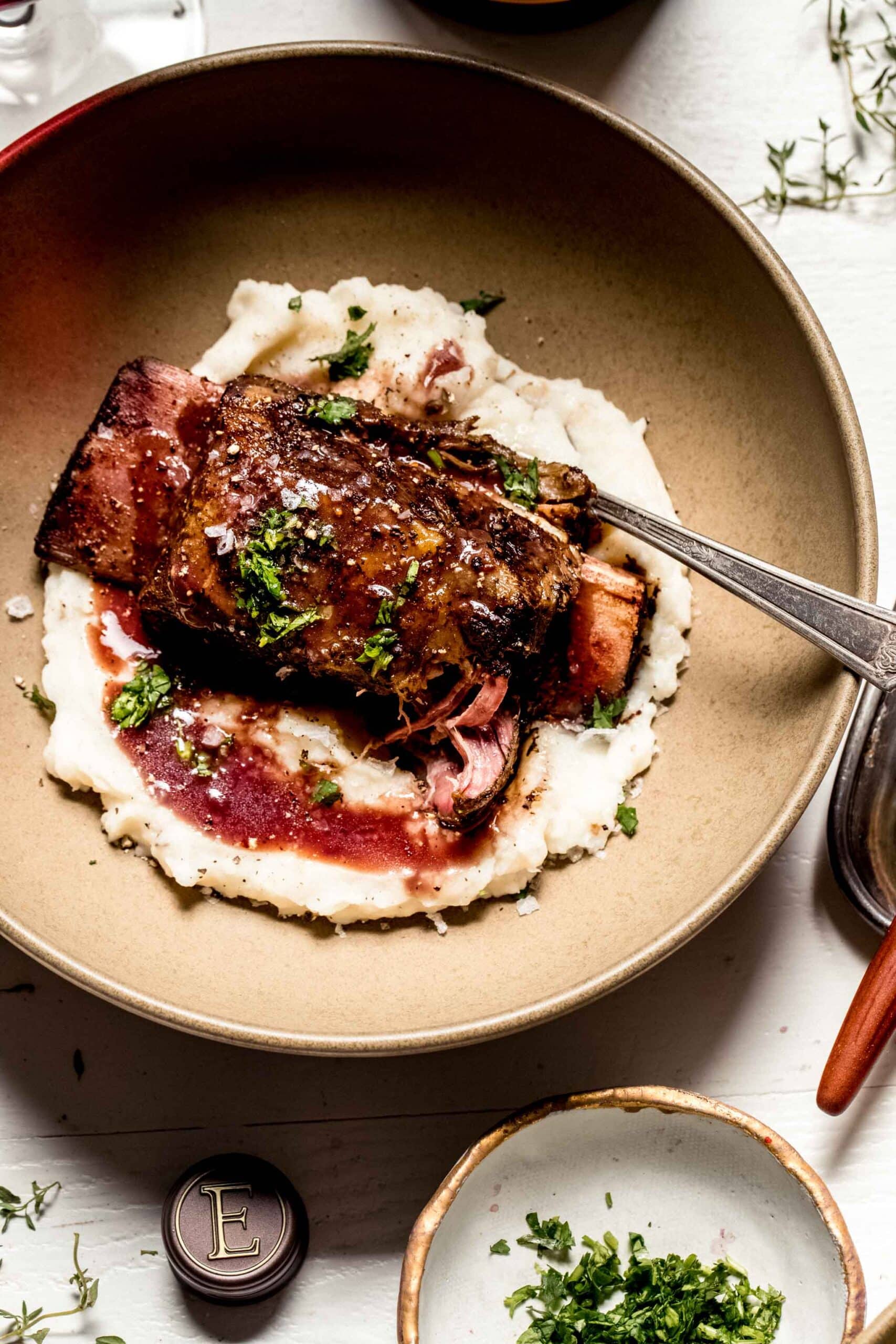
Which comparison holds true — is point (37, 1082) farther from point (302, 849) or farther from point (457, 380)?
point (457, 380)

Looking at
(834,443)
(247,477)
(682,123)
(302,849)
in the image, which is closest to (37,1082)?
(302,849)

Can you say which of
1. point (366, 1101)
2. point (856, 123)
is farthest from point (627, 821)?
point (856, 123)

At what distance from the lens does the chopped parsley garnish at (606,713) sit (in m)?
4.91

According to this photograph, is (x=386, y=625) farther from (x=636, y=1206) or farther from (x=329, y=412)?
(x=636, y=1206)

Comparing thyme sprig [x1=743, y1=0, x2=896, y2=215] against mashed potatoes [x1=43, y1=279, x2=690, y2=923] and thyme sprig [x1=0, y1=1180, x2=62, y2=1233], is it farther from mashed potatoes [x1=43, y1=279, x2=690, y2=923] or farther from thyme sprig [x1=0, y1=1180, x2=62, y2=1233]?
thyme sprig [x1=0, y1=1180, x2=62, y2=1233]

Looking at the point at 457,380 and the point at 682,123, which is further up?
the point at 682,123

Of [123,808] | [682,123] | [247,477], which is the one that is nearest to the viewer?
[247,477]

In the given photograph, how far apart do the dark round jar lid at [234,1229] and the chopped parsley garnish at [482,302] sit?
395cm

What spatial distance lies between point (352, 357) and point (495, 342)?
28.7 inches

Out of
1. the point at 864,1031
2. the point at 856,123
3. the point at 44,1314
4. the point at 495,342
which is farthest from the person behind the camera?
the point at 856,123

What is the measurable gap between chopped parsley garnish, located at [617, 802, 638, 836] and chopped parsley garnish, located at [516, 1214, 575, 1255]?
1.70 metres

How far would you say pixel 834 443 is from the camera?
180 inches

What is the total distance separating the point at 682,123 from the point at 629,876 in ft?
11.8

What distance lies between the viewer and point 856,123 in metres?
5.48
